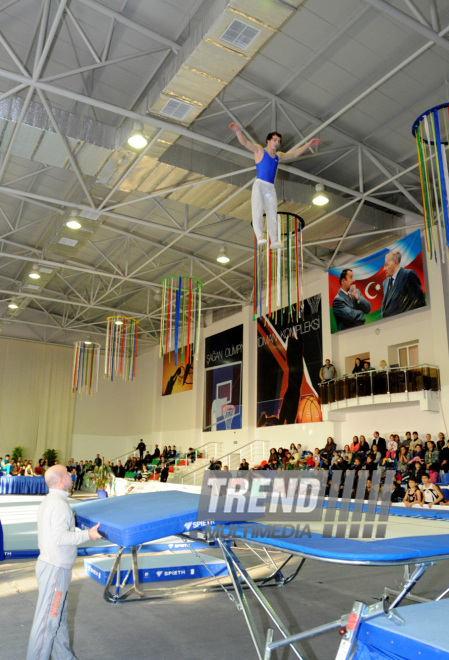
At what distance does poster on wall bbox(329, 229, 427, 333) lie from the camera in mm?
12984

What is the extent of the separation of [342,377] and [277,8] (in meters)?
10.5

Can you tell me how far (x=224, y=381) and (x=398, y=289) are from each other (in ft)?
29.7

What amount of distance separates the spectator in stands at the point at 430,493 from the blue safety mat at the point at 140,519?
270 inches

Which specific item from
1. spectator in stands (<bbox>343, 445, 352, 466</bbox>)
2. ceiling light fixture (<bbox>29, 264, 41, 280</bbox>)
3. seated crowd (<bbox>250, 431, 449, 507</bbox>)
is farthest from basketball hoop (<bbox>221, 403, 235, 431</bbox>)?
ceiling light fixture (<bbox>29, 264, 41, 280</bbox>)

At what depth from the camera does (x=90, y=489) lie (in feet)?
68.5

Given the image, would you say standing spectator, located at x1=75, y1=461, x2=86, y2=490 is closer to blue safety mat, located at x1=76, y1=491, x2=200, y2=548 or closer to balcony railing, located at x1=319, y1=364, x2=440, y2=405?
balcony railing, located at x1=319, y1=364, x2=440, y2=405

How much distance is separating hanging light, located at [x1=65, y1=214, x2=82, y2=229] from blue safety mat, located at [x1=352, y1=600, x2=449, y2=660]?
11.7 m

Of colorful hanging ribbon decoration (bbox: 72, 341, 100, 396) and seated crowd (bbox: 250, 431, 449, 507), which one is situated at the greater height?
colorful hanging ribbon decoration (bbox: 72, 341, 100, 396)

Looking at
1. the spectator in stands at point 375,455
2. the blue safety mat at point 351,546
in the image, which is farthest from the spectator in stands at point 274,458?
the blue safety mat at point 351,546

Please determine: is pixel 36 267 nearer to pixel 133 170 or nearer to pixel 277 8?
pixel 133 170

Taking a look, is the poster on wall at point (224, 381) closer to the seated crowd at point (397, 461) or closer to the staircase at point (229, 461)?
the staircase at point (229, 461)

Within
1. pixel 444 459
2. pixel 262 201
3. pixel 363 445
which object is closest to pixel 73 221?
pixel 262 201

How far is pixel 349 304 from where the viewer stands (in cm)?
1500

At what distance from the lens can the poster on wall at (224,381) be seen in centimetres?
1967
